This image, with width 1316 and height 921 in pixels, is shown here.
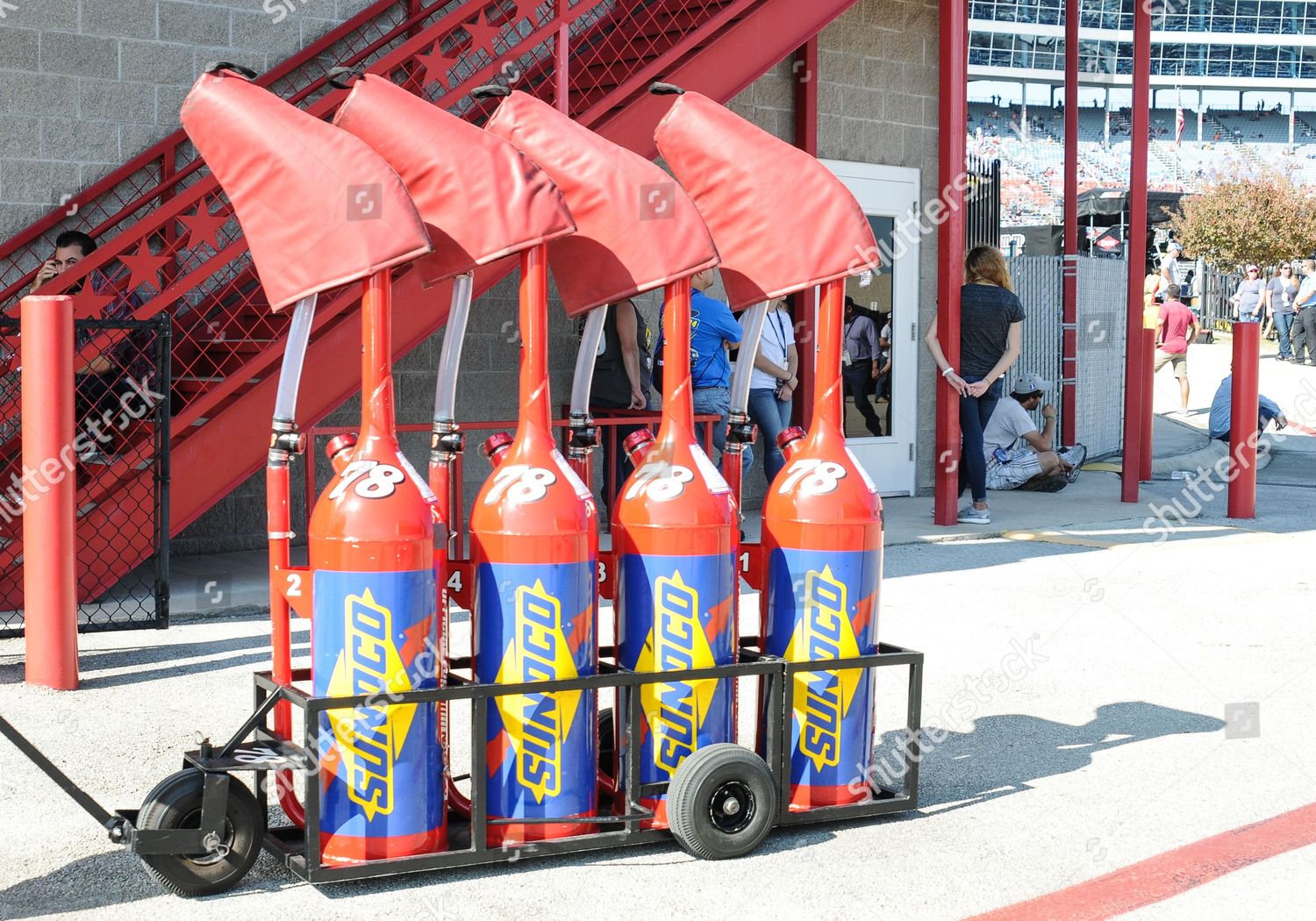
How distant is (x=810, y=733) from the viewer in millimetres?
4387

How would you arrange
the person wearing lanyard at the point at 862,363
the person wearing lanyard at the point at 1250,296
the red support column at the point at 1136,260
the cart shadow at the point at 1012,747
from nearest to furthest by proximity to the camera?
the cart shadow at the point at 1012,747
the red support column at the point at 1136,260
the person wearing lanyard at the point at 862,363
the person wearing lanyard at the point at 1250,296

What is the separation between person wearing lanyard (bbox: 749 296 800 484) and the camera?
32.4ft

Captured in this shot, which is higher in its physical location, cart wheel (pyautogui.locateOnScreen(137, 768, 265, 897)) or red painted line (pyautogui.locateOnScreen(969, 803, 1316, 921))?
cart wheel (pyautogui.locateOnScreen(137, 768, 265, 897))

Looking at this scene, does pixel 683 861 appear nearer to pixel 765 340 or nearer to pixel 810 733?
pixel 810 733

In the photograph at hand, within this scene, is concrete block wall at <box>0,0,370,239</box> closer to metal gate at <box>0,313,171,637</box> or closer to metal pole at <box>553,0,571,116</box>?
metal gate at <box>0,313,171,637</box>

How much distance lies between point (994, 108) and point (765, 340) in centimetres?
7542

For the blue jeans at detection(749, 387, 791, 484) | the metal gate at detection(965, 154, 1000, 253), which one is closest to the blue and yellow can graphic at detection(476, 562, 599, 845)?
the blue jeans at detection(749, 387, 791, 484)

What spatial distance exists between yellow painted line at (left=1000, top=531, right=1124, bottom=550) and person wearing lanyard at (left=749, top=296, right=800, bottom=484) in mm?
1762

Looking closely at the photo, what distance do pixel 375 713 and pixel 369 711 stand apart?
2 centimetres

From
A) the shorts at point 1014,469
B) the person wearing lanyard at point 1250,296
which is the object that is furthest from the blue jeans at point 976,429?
the person wearing lanyard at point 1250,296

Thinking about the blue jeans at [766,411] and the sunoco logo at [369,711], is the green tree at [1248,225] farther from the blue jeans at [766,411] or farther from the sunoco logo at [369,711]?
the sunoco logo at [369,711]

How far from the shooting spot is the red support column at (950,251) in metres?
10.6

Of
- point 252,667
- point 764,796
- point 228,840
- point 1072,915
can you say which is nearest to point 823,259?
point 764,796

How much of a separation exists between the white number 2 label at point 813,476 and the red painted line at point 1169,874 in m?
1.24
